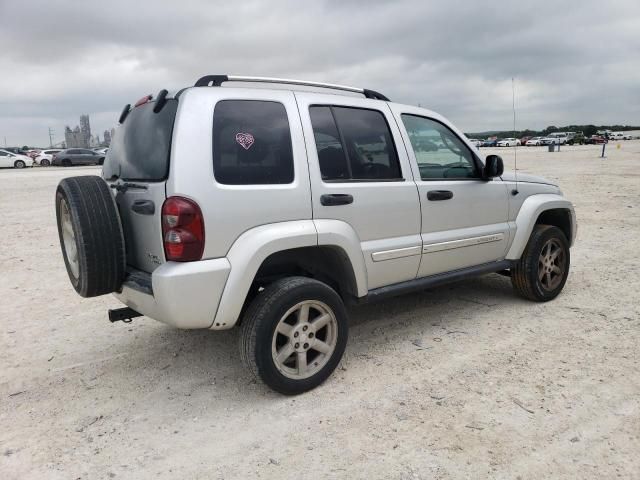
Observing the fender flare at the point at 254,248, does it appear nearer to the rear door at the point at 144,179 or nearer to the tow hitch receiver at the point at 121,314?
the rear door at the point at 144,179

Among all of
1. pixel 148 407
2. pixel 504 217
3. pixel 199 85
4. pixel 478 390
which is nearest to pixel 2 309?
pixel 148 407

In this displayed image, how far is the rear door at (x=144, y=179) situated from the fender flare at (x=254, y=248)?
0.44m

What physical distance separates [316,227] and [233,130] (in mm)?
785

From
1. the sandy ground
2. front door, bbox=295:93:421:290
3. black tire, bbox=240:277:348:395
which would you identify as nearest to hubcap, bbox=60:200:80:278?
the sandy ground

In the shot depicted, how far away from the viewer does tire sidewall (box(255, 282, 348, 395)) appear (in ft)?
9.75

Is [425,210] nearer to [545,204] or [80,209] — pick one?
[545,204]

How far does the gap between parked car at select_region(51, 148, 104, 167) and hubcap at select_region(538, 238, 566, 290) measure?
118 feet

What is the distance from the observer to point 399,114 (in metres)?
3.85

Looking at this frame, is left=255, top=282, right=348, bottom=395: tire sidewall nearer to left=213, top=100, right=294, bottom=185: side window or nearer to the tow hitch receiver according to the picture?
left=213, top=100, right=294, bottom=185: side window

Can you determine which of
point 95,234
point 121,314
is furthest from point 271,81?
point 121,314

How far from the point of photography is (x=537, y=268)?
15.3 feet

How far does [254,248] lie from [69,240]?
4.72ft

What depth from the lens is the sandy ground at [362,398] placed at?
2.52m

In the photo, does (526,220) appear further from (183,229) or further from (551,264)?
(183,229)
